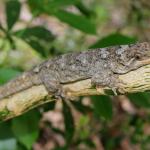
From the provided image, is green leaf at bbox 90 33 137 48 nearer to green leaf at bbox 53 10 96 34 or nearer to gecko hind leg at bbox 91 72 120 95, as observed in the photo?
green leaf at bbox 53 10 96 34

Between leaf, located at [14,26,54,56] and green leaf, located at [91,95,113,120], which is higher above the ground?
leaf, located at [14,26,54,56]

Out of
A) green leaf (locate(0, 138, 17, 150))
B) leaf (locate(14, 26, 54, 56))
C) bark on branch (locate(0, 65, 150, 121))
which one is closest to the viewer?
bark on branch (locate(0, 65, 150, 121))

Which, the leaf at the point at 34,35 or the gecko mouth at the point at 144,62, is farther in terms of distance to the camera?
the leaf at the point at 34,35

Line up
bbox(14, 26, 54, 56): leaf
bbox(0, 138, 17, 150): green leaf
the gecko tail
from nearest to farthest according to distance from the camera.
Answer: the gecko tail, bbox(0, 138, 17, 150): green leaf, bbox(14, 26, 54, 56): leaf

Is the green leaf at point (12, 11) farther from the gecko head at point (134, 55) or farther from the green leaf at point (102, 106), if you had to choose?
the gecko head at point (134, 55)

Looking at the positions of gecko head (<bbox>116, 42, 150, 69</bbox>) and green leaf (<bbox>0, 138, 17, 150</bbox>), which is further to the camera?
green leaf (<bbox>0, 138, 17, 150</bbox>)

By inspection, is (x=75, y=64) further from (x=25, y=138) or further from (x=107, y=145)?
(x=107, y=145)

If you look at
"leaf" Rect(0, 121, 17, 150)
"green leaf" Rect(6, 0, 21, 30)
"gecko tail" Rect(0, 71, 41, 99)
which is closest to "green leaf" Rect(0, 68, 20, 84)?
"gecko tail" Rect(0, 71, 41, 99)

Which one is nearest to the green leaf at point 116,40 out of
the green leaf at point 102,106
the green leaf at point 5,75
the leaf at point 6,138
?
the green leaf at point 102,106

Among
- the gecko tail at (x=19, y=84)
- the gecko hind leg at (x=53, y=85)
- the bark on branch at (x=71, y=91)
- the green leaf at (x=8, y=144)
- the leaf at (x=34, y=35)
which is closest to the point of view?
the bark on branch at (x=71, y=91)
